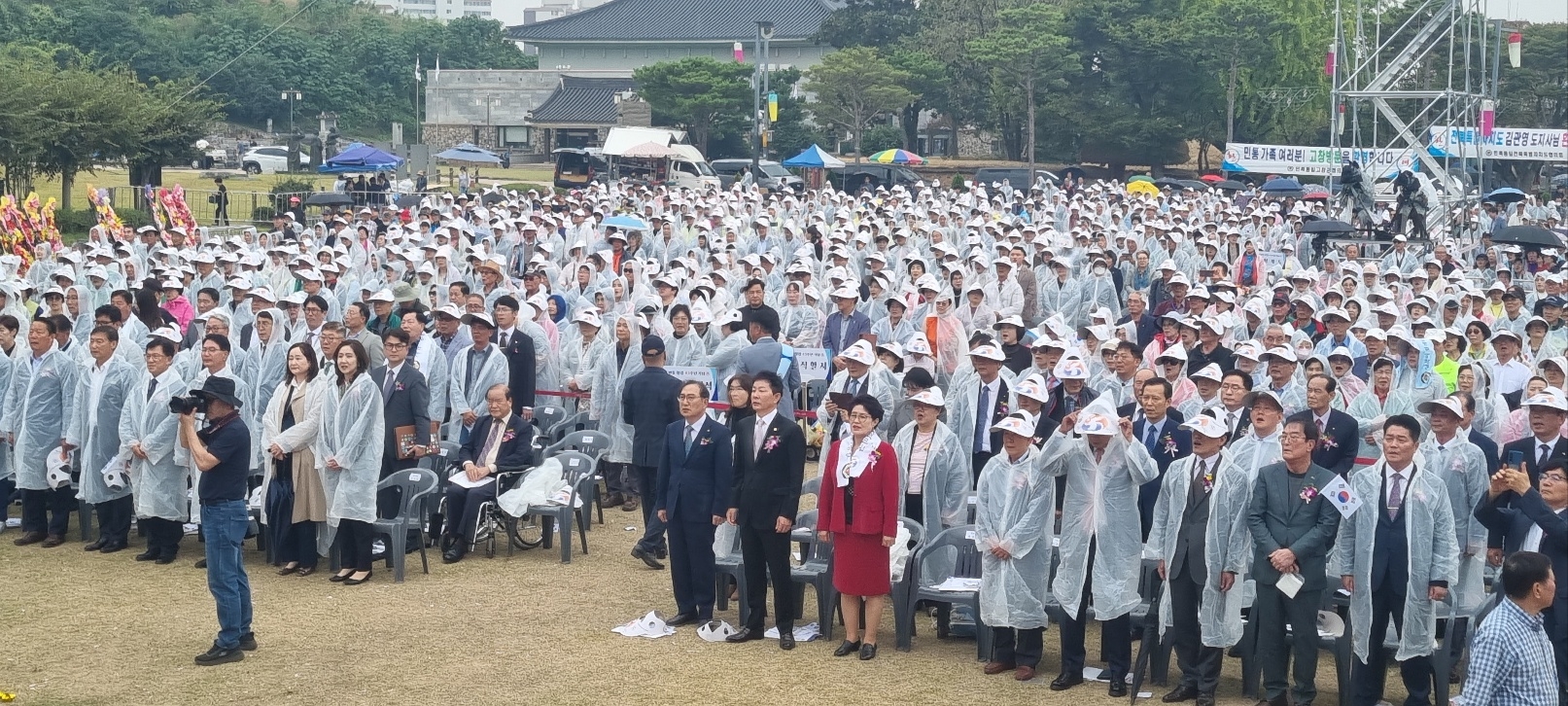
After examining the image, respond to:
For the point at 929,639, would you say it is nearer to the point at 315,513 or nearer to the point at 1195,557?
the point at 1195,557

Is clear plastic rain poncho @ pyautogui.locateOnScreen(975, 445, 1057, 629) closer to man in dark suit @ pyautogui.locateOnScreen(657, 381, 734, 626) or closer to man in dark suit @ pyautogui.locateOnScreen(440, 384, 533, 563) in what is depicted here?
man in dark suit @ pyautogui.locateOnScreen(657, 381, 734, 626)

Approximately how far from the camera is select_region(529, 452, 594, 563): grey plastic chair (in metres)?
10.2

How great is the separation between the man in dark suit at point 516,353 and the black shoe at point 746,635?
136 inches

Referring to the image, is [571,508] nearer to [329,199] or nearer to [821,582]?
[821,582]

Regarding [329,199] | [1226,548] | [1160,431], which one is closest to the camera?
[1226,548]

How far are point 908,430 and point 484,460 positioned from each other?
305 cm

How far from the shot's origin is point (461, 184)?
37.7 m

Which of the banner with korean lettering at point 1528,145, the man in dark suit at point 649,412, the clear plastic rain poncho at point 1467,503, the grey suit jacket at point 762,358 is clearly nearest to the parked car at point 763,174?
the banner with korean lettering at point 1528,145

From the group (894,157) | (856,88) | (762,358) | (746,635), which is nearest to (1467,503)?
(746,635)

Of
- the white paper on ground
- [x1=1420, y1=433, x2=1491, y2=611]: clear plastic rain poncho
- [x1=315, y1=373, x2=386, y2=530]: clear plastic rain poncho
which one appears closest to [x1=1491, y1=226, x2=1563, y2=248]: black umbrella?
[x1=1420, y1=433, x2=1491, y2=611]: clear plastic rain poncho

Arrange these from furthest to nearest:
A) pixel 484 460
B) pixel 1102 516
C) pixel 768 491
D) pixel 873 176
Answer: pixel 873 176 → pixel 484 460 → pixel 768 491 → pixel 1102 516

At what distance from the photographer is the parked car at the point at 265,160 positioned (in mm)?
52050

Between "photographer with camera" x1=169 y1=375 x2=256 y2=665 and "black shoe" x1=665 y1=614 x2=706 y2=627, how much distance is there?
7.11 ft

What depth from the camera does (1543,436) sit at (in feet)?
26.2
